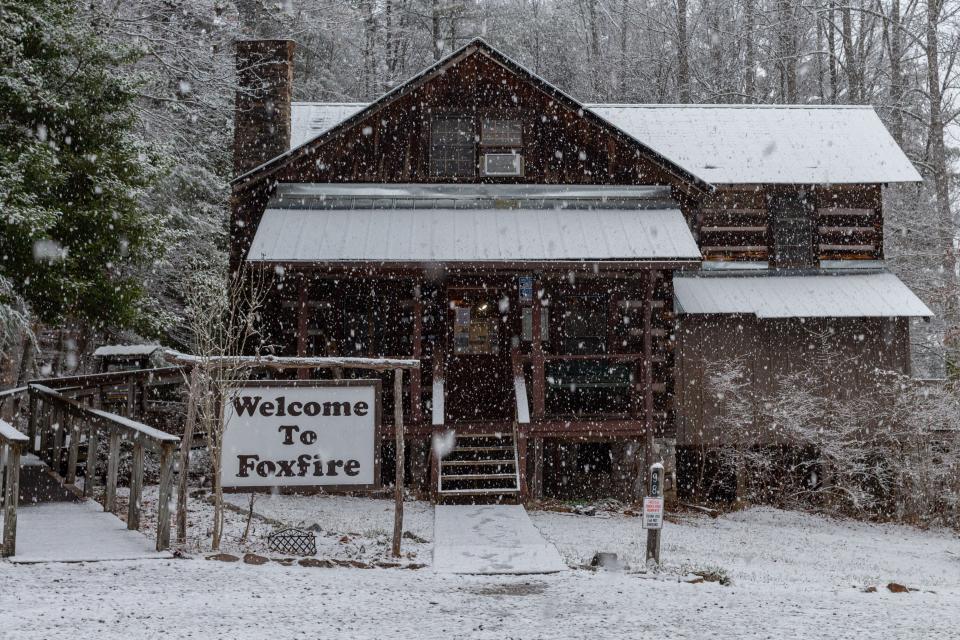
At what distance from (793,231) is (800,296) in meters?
2.05

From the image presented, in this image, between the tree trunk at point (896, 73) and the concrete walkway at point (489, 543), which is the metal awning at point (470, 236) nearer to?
the concrete walkway at point (489, 543)

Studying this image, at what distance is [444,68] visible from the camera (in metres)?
15.9

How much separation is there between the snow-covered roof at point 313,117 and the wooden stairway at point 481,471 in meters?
8.29

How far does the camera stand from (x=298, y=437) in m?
8.59

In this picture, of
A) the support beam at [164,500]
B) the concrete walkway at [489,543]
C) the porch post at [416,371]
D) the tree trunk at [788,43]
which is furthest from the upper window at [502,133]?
the tree trunk at [788,43]

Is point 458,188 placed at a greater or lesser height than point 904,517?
greater

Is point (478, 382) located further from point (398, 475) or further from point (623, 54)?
point (623, 54)

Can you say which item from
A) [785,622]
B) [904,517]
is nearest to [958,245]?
[904,517]

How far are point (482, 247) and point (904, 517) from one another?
397 inches

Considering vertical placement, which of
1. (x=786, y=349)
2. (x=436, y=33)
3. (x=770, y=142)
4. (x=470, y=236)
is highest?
(x=436, y=33)

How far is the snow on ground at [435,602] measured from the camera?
6184mm

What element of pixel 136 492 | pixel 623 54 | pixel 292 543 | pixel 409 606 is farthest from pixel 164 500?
pixel 623 54

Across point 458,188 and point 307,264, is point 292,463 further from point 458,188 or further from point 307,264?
point 458,188

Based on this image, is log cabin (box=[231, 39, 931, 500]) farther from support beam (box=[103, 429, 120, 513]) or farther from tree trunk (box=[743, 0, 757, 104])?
tree trunk (box=[743, 0, 757, 104])
